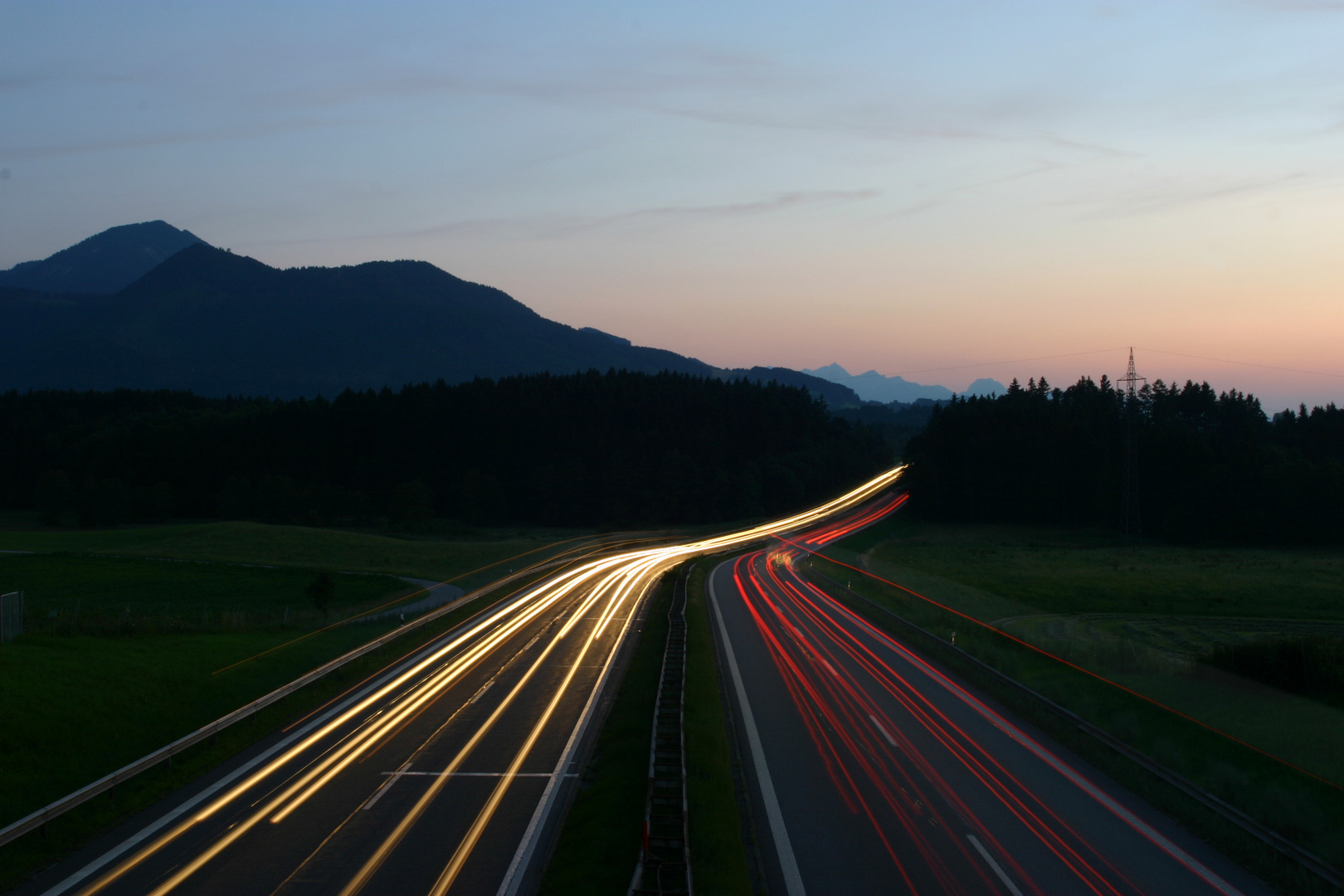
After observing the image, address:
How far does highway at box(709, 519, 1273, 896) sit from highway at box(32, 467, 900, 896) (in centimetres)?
423

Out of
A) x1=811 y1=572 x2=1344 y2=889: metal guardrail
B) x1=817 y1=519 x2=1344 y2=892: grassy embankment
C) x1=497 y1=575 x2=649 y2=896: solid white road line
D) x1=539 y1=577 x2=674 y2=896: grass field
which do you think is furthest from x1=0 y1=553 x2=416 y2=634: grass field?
x1=811 y1=572 x2=1344 y2=889: metal guardrail

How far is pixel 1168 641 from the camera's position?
3697cm

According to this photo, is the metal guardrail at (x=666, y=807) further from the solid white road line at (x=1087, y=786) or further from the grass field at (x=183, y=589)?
the grass field at (x=183, y=589)

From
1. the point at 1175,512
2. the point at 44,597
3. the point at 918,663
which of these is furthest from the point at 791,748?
the point at 1175,512

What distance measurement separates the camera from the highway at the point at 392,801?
12.2 meters

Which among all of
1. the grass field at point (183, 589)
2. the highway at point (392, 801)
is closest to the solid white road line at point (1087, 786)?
the highway at point (392, 801)

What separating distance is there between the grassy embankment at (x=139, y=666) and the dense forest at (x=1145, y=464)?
7612cm

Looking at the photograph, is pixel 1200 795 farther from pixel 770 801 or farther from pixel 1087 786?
pixel 770 801

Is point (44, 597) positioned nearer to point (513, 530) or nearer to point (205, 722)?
point (205, 722)

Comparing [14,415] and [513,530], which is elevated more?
[14,415]

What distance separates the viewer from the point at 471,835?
1383 centimetres

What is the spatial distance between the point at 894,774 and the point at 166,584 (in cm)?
5531

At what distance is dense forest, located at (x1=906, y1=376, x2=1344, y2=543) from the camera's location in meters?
90.7

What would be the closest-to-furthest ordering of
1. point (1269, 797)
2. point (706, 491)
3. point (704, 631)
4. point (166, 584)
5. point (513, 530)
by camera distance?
point (1269, 797), point (704, 631), point (166, 584), point (513, 530), point (706, 491)
